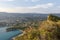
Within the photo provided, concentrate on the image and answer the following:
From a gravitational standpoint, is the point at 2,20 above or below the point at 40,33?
below

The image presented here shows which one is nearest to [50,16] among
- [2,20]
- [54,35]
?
[54,35]

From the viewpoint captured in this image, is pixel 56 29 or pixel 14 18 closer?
pixel 56 29

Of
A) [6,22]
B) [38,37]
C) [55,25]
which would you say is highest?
[55,25]

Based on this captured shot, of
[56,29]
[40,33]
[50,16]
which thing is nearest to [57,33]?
[56,29]

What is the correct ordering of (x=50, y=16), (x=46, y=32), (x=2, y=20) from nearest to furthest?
(x=46, y=32)
(x=50, y=16)
(x=2, y=20)

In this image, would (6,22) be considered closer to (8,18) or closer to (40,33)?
(8,18)

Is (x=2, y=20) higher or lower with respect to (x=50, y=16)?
lower

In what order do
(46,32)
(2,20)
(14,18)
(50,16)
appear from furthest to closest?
(14,18) → (2,20) → (50,16) → (46,32)

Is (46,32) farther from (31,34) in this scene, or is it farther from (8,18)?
(8,18)

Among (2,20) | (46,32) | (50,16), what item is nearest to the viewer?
(46,32)
